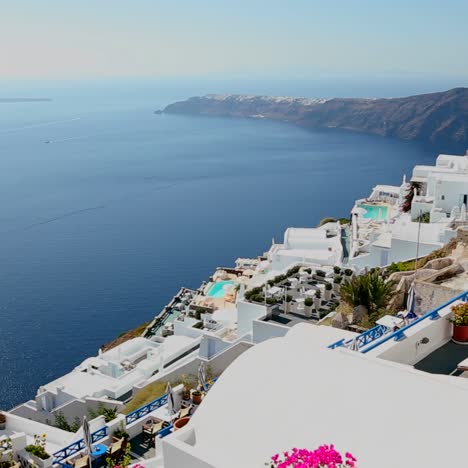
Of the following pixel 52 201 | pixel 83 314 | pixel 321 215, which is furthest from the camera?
pixel 52 201

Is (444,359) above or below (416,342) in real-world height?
below

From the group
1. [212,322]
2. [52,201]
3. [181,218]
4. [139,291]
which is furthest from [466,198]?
[52,201]

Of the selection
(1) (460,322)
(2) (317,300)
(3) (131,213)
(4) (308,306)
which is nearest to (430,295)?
(1) (460,322)

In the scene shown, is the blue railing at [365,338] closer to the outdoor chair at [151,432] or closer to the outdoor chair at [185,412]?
the outdoor chair at [185,412]

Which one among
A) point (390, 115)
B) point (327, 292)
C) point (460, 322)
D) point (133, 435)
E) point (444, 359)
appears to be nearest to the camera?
point (444, 359)

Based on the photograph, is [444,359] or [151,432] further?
[151,432]

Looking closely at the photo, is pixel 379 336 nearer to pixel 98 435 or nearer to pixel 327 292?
pixel 98 435

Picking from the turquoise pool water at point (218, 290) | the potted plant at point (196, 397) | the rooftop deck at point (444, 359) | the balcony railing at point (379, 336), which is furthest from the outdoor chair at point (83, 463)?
the turquoise pool water at point (218, 290)

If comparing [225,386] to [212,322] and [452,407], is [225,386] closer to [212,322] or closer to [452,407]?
[452,407]
